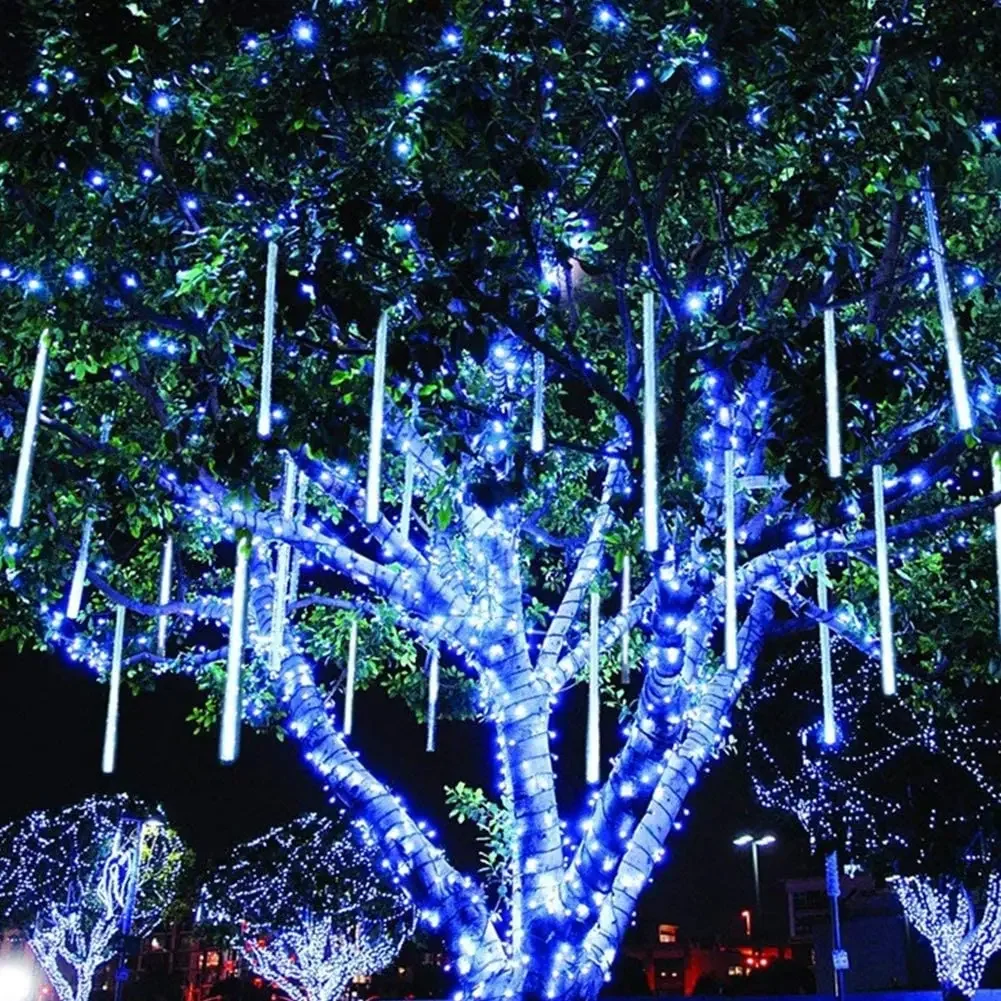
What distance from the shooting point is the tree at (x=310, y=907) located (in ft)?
94.5

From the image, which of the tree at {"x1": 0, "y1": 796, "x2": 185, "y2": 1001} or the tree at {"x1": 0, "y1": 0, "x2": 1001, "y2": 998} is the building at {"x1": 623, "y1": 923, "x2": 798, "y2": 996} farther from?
the tree at {"x1": 0, "y1": 0, "x2": 1001, "y2": 998}

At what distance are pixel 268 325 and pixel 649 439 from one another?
1968 millimetres

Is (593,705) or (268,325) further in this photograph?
(593,705)

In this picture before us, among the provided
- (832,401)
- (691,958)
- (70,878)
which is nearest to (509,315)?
(832,401)

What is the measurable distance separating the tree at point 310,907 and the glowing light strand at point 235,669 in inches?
896

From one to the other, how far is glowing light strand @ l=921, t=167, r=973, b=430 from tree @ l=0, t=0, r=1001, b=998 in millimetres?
18

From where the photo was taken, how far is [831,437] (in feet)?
18.2

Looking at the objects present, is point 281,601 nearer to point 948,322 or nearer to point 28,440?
point 28,440

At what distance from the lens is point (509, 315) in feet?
19.7

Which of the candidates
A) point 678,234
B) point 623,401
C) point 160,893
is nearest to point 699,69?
point 623,401

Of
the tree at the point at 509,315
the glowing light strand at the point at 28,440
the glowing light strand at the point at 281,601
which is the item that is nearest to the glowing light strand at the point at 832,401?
the tree at the point at 509,315

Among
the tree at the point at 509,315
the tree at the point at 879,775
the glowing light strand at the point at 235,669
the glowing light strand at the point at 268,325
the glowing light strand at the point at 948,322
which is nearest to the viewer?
the glowing light strand at the point at 948,322

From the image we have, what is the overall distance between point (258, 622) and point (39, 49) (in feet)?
12.7

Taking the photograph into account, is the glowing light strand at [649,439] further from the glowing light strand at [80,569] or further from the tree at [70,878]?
the tree at [70,878]
